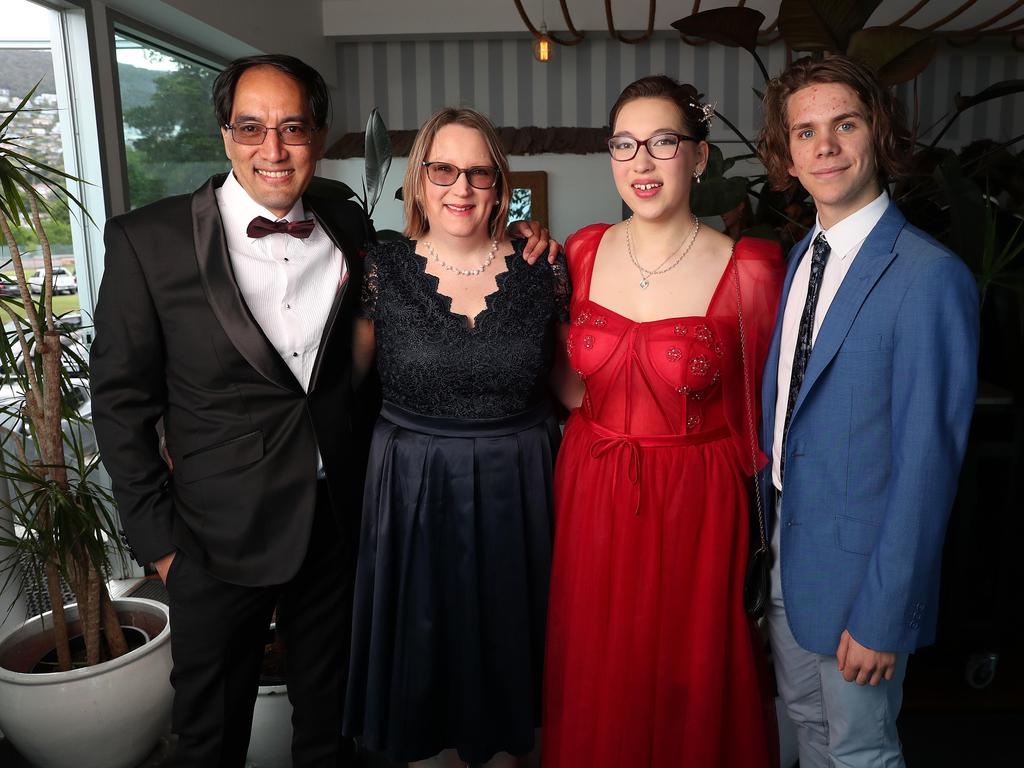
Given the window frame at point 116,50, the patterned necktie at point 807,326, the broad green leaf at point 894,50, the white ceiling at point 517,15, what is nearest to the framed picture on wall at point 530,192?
the white ceiling at point 517,15

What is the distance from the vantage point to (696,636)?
1777mm

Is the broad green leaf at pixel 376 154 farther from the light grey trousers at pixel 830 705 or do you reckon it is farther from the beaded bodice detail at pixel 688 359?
the light grey trousers at pixel 830 705

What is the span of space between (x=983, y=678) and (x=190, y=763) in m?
2.51

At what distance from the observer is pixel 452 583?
6.30 ft

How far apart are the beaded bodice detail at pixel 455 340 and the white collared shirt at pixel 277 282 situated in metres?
0.17

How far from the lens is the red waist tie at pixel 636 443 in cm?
178

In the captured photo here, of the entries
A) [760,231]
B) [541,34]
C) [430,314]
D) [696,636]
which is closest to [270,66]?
[430,314]

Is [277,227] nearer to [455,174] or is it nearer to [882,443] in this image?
[455,174]

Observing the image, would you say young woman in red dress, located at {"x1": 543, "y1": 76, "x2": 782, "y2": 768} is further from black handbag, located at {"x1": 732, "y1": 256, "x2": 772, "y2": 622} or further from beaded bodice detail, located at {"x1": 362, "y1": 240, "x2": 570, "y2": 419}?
beaded bodice detail, located at {"x1": 362, "y1": 240, "x2": 570, "y2": 419}

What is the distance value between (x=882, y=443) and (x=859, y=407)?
0.25 feet

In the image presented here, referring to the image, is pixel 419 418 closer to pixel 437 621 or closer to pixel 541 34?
pixel 437 621

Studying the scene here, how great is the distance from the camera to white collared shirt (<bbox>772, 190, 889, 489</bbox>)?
1.52 m

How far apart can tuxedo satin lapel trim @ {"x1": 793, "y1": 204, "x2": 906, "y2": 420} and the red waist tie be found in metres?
0.34

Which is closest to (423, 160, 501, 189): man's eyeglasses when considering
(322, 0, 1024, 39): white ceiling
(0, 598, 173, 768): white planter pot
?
(0, 598, 173, 768): white planter pot
